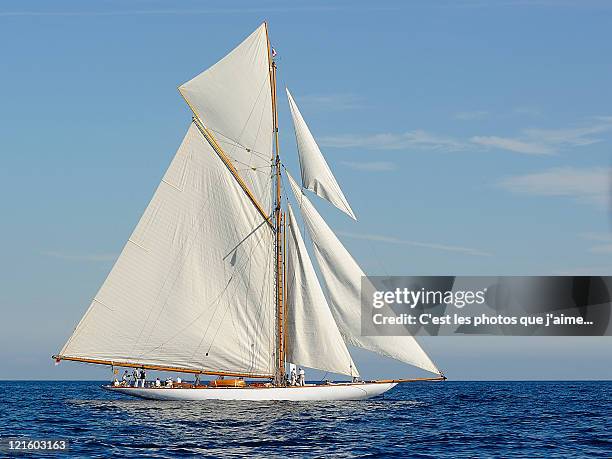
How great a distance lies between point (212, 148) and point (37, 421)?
22090 mm

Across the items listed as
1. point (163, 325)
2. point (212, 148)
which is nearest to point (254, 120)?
point (212, 148)

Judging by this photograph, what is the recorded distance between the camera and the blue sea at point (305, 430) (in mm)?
45031

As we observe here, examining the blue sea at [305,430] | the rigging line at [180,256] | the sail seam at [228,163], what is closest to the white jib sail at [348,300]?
the blue sea at [305,430]

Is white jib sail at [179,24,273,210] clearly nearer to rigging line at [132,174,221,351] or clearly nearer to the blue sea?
rigging line at [132,174,221,351]

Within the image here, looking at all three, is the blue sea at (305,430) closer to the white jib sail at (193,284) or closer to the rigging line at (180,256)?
the white jib sail at (193,284)

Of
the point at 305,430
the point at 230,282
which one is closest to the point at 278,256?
the point at 230,282

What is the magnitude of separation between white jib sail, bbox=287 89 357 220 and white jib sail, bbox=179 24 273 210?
150 inches

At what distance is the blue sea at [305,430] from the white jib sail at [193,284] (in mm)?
3801

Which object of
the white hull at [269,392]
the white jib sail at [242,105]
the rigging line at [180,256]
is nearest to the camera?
the rigging line at [180,256]

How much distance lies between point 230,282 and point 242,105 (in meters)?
12.7

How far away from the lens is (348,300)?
66.9 meters

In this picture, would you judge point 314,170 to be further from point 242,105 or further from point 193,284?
point 193,284

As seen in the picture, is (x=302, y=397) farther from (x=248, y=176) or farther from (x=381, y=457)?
(x=381, y=457)

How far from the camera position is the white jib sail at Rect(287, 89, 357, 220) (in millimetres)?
68875
